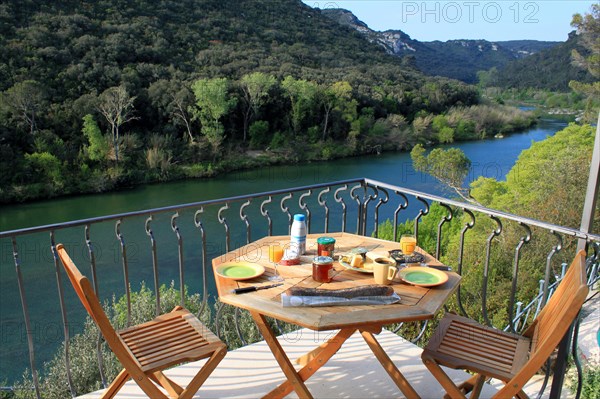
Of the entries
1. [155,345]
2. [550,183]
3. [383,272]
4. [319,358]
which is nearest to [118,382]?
[155,345]

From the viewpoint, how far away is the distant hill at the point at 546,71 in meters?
24.4

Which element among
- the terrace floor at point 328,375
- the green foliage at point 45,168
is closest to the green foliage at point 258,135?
the green foliage at point 45,168

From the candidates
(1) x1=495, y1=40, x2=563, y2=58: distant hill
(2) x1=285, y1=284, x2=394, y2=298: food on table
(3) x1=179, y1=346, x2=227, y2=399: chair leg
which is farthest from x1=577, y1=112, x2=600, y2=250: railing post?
(1) x1=495, y1=40, x2=563, y2=58: distant hill

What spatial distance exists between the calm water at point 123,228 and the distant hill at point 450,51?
11.1 meters

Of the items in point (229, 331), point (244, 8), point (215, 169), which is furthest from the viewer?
point (244, 8)

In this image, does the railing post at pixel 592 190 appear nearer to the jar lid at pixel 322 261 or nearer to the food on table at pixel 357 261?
the food on table at pixel 357 261

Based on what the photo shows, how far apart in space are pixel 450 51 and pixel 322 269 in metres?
48.6

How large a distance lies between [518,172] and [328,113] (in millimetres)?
15996

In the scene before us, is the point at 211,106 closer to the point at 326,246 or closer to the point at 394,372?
the point at 326,246

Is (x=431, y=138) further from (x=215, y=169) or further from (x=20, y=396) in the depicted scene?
(x=20, y=396)

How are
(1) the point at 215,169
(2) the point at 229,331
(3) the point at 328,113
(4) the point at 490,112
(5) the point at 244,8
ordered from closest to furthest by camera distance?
(2) the point at 229,331 → (1) the point at 215,169 → (3) the point at 328,113 → (4) the point at 490,112 → (5) the point at 244,8

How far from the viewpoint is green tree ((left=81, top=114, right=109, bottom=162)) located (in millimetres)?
25344

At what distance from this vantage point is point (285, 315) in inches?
73.2

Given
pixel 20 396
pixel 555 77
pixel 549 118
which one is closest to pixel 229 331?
pixel 20 396
